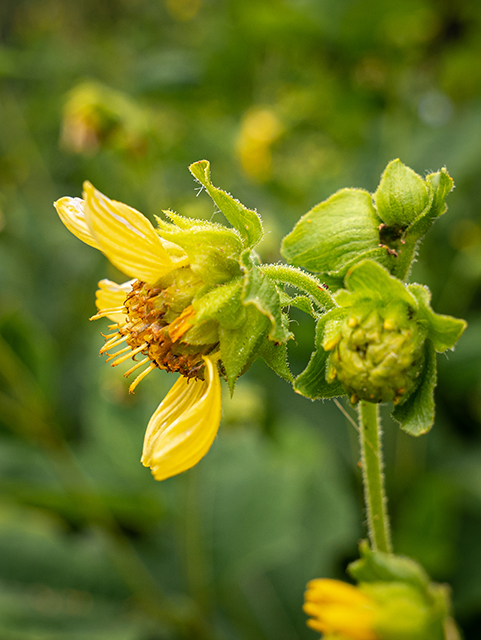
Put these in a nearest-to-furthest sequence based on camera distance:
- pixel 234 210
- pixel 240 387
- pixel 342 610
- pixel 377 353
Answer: pixel 377 353 < pixel 234 210 < pixel 342 610 < pixel 240 387

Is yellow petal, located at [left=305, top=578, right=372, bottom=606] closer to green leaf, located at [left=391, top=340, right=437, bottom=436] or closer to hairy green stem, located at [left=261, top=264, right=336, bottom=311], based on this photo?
green leaf, located at [left=391, top=340, right=437, bottom=436]

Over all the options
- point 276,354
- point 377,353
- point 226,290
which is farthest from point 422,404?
point 226,290

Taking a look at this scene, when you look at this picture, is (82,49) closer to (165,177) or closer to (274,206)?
(165,177)

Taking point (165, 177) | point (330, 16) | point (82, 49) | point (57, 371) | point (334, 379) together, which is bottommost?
point (334, 379)

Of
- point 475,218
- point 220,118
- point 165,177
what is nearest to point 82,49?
point 220,118

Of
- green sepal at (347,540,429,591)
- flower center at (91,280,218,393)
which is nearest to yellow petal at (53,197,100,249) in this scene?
flower center at (91,280,218,393)

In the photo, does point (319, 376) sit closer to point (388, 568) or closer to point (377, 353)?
point (377, 353)
